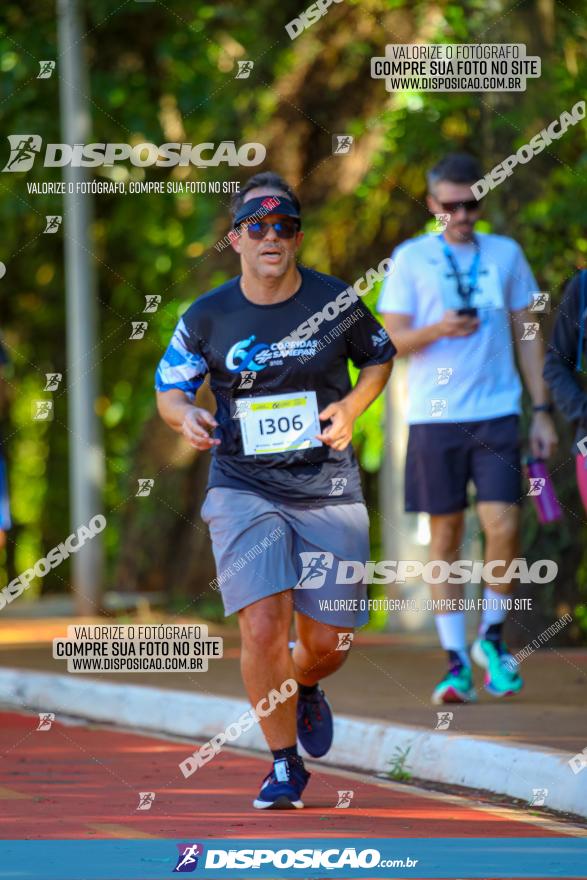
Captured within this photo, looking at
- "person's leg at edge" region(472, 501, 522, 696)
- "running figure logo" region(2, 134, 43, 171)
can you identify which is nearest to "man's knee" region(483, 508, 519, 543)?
"person's leg at edge" region(472, 501, 522, 696)

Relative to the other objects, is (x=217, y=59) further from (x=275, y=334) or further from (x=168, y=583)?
(x=275, y=334)

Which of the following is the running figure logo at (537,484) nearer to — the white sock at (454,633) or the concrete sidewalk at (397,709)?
the white sock at (454,633)

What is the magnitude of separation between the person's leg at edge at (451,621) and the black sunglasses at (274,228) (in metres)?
2.50

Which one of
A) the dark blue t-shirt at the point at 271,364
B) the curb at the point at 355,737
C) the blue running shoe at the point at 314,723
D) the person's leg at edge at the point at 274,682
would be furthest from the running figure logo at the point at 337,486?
the curb at the point at 355,737

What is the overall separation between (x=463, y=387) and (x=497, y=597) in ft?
3.25

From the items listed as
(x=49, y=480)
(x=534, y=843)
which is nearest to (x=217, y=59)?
(x=49, y=480)

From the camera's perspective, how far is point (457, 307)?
9.27 metres

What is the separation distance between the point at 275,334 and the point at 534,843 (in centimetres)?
205

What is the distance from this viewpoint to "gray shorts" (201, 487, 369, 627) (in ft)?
22.7

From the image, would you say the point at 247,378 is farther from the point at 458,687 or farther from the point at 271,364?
the point at 458,687

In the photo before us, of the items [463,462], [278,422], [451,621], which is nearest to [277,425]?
[278,422]

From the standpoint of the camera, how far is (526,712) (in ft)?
29.3

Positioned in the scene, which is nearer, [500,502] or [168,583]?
[500,502]

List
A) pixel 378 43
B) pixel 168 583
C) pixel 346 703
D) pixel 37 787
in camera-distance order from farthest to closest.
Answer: pixel 168 583 < pixel 378 43 < pixel 346 703 < pixel 37 787
